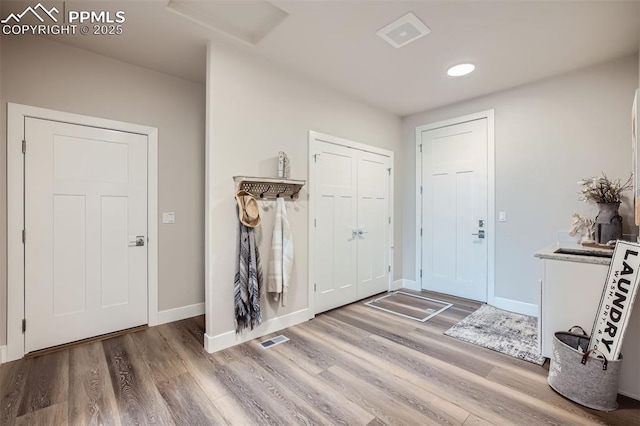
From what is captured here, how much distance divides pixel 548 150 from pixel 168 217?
13.9ft

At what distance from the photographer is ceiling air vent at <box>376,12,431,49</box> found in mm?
2168

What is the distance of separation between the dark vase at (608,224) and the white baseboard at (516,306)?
3.48 ft

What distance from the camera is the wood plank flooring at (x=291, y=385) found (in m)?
1.67

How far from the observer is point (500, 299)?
3.43 m

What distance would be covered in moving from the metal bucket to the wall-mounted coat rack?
2.38 meters

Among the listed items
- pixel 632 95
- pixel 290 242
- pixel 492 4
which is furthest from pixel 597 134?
pixel 290 242

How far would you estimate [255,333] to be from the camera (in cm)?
269

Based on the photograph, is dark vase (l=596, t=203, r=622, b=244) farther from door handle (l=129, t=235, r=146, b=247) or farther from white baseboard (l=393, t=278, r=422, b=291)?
door handle (l=129, t=235, r=146, b=247)

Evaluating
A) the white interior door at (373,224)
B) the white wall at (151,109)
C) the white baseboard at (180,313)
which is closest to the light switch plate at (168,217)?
the white wall at (151,109)

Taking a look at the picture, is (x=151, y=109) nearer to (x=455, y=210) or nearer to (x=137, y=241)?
(x=137, y=241)

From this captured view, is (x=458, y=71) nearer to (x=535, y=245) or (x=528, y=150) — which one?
(x=528, y=150)

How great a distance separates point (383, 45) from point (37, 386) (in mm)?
3693

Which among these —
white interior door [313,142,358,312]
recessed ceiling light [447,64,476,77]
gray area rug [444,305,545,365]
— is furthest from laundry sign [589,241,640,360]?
white interior door [313,142,358,312]

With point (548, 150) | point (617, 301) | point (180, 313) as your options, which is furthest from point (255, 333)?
point (548, 150)
